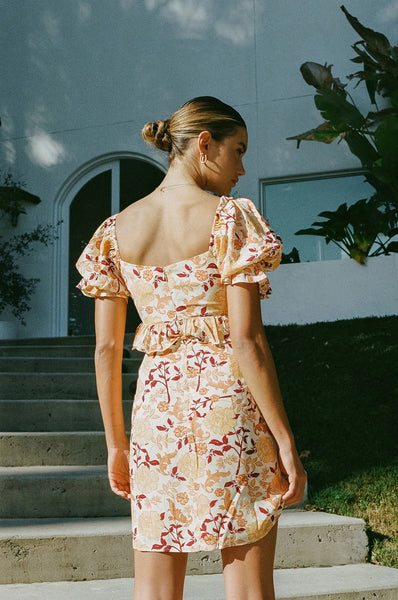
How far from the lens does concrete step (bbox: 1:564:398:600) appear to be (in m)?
2.86

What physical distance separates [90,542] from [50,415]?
155cm

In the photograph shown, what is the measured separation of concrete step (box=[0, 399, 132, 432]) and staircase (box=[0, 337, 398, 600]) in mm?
503

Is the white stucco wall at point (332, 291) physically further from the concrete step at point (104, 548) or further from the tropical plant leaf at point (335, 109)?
the concrete step at point (104, 548)

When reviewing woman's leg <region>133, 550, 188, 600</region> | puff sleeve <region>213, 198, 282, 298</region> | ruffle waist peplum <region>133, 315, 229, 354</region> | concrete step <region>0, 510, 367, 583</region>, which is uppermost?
puff sleeve <region>213, 198, 282, 298</region>

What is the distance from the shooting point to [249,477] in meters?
1.51

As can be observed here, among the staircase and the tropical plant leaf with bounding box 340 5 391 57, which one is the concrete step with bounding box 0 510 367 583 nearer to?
the staircase

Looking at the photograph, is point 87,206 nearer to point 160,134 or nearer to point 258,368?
point 160,134

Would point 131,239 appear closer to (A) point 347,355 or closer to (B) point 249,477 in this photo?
(B) point 249,477

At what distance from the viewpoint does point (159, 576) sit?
151cm

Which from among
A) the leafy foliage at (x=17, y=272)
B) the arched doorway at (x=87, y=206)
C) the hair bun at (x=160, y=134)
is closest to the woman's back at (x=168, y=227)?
the hair bun at (x=160, y=134)

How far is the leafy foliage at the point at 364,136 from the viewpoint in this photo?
7047 millimetres

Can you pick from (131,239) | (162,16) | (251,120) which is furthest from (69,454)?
(162,16)

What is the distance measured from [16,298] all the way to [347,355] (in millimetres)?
4547

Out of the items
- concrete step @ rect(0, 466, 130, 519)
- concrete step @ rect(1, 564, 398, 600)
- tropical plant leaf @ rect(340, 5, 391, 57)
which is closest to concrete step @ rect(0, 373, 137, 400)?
concrete step @ rect(0, 466, 130, 519)
